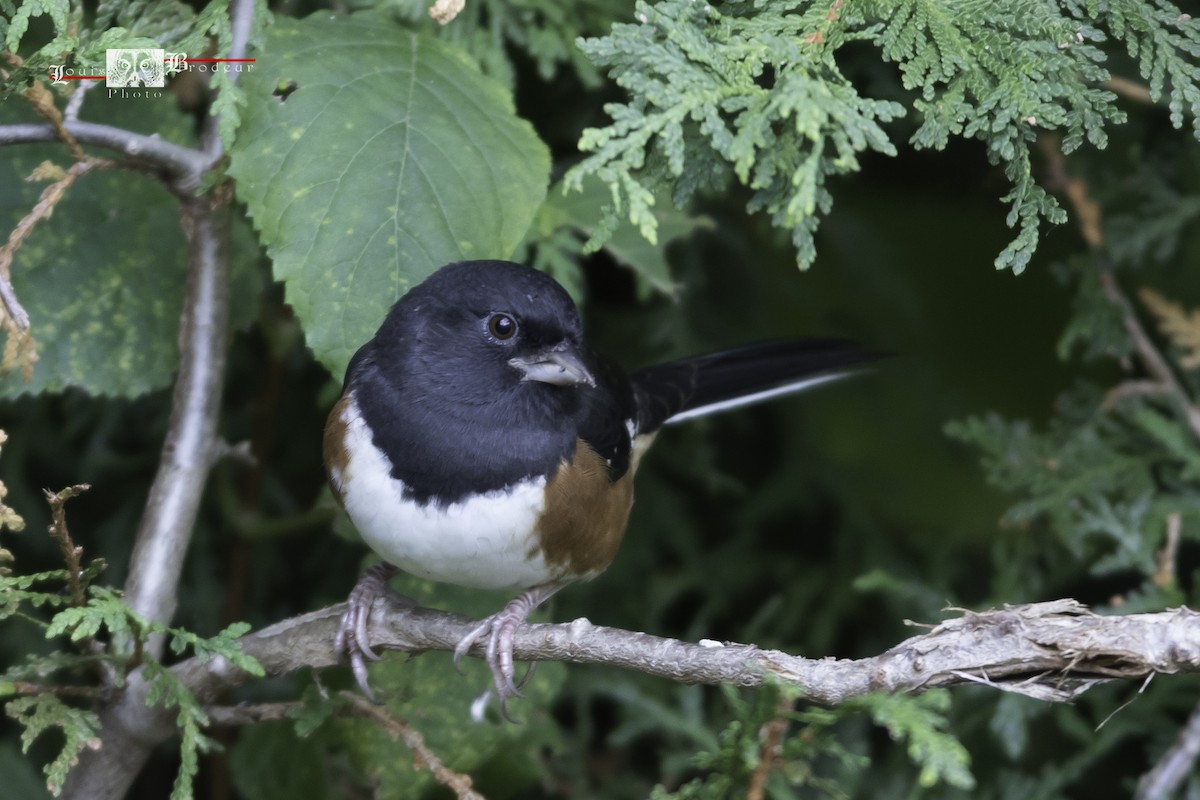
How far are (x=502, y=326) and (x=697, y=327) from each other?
124cm

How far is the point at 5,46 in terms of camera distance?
70.1 inches

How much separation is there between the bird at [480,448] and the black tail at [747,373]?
0.47 meters

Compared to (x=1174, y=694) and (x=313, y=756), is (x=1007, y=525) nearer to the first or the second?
(x=1174, y=694)

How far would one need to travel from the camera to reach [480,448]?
1942 mm

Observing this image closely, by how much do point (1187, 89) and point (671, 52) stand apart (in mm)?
697

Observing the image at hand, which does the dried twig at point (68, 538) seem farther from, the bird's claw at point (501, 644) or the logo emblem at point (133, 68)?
the logo emblem at point (133, 68)

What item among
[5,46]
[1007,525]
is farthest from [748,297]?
[5,46]

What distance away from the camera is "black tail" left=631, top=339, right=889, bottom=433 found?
2.60m

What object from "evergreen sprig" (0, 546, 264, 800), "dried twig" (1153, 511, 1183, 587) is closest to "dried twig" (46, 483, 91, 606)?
"evergreen sprig" (0, 546, 264, 800)

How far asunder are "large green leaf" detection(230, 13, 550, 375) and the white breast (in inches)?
7.7

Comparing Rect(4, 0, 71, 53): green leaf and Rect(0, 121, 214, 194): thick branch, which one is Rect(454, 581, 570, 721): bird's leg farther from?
Rect(4, 0, 71, 53): green leaf

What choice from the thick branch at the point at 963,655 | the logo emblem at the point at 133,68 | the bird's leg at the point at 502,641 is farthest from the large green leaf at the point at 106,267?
the thick branch at the point at 963,655

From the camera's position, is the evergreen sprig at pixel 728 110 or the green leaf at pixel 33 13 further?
the green leaf at pixel 33 13

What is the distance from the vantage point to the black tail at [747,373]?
2602mm
